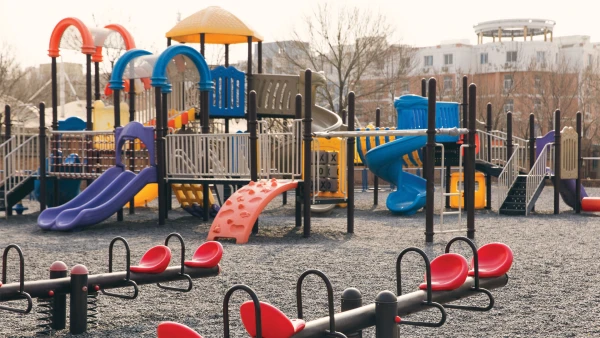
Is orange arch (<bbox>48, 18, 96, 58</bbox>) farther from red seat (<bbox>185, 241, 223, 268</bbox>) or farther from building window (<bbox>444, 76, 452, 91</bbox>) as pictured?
building window (<bbox>444, 76, 452, 91</bbox>)

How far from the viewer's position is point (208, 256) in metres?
7.60

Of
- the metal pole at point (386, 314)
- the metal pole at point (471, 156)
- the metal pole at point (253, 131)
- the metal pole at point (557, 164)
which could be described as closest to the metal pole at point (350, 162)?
the metal pole at point (253, 131)

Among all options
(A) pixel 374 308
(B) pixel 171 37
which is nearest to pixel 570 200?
(B) pixel 171 37

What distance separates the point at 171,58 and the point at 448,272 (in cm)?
1157

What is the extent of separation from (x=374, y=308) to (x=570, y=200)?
17.6 meters

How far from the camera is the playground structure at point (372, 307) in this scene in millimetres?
4457

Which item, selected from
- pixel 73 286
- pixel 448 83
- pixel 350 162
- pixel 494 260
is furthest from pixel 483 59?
pixel 73 286

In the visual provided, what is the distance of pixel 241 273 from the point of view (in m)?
9.51

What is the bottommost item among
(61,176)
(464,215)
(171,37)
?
(464,215)

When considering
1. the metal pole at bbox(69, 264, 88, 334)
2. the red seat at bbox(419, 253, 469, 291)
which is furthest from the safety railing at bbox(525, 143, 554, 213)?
the metal pole at bbox(69, 264, 88, 334)

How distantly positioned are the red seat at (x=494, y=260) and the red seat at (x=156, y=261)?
2.72 metres

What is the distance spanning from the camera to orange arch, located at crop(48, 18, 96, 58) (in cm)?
1931

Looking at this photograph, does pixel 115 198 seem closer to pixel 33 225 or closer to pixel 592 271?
pixel 33 225

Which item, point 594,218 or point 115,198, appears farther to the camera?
point 594,218
